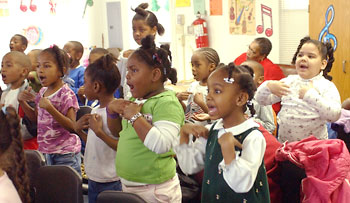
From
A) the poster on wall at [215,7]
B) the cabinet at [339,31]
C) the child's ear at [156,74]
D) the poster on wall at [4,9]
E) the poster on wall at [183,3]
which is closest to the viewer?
the child's ear at [156,74]

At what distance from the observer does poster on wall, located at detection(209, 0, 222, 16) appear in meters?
6.74

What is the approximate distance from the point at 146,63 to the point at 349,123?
151 centimetres

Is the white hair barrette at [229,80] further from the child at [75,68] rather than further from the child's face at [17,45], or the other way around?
the child's face at [17,45]

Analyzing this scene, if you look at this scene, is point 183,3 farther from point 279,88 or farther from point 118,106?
point 118,106

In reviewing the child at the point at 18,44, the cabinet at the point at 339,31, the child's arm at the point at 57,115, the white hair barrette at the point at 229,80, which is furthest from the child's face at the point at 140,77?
the child at the point at 18,44

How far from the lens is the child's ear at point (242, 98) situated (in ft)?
5.58

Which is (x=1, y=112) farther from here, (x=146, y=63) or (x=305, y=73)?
(x=305, y=73)

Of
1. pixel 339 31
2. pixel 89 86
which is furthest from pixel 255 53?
pixel 89 86

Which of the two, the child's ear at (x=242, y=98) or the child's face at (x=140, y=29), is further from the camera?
the child's face at (x=140, y=29)

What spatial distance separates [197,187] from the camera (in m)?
2.64

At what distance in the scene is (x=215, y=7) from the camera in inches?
268

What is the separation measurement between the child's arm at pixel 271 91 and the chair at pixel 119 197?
3.24 feet

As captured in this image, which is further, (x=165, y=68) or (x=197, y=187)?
(x=197, y=187)

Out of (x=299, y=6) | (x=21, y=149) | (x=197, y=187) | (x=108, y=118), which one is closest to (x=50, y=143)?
(x=108, y=118)
